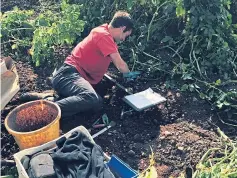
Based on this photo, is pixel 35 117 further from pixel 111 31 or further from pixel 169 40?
pixel 169 40

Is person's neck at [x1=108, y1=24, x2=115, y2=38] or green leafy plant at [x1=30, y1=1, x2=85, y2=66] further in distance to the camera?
green leafy plant at [x1=30, y1=1, x2=85, y2=66]

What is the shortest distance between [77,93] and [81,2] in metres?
2.15

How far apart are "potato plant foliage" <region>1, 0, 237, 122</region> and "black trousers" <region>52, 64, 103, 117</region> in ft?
1.91

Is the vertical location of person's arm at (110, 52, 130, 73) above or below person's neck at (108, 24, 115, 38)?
below

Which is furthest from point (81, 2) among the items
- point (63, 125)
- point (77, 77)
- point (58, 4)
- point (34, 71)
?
point (63, 125)

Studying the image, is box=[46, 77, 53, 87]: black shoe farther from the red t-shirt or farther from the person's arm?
the person's arm

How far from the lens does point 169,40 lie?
5.45 m

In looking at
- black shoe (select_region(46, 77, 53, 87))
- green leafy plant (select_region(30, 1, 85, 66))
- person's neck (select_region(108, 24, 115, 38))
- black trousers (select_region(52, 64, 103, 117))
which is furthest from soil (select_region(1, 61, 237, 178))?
person's neck (select_region(108, 24, 115, 38))

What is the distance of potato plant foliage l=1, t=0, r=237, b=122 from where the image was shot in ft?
16.2

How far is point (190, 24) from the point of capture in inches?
208

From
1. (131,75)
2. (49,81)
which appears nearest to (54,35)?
(49,81)

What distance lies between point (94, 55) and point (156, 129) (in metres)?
1.14

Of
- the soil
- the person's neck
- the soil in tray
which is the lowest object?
the soil

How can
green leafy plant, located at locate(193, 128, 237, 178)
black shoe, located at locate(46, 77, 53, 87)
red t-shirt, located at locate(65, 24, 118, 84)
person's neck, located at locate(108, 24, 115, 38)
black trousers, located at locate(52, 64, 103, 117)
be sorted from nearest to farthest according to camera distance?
green leafy plant, located at locate(193, 128, 237, 178), black trousers, located at locate(52, 64, 103, 117), red t-shirt, located at locate(65, 24, 118, 84), person's neck, located at locate(108, 24, 115, 38), black shoe, located at locate(46, 77, 53, 87)
